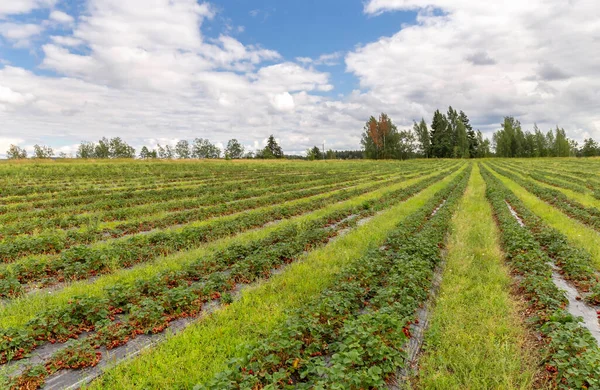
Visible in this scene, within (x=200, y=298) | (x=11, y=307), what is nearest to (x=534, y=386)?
(x=200, y=298)

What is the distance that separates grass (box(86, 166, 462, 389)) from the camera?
179 inches

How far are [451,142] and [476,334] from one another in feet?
403

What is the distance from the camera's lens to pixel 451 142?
11500 cm

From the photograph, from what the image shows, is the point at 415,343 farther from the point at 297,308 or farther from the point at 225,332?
the point at 225,332

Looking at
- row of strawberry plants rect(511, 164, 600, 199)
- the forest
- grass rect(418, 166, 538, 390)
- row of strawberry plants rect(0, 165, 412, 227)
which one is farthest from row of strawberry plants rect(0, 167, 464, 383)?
the forest

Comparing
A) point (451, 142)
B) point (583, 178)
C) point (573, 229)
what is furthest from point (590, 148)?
point (573, 229)

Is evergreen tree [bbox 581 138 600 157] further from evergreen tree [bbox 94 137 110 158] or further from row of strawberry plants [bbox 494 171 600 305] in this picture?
evergreen tree [bbox 94 137 110 158]

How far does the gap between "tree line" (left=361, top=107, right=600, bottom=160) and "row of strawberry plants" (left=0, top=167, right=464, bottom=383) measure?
102771 millimetres

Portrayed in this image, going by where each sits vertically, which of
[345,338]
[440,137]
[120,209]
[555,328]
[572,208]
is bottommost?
[345,338]

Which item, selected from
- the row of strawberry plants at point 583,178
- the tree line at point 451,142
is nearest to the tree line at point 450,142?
the tree line at point 451,142

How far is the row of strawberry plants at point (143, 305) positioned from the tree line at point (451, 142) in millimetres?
102771

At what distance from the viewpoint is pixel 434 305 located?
6773 mm

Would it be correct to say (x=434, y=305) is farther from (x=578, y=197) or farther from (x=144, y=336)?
(x=578, y=197)

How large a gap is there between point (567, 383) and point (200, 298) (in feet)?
20.5
